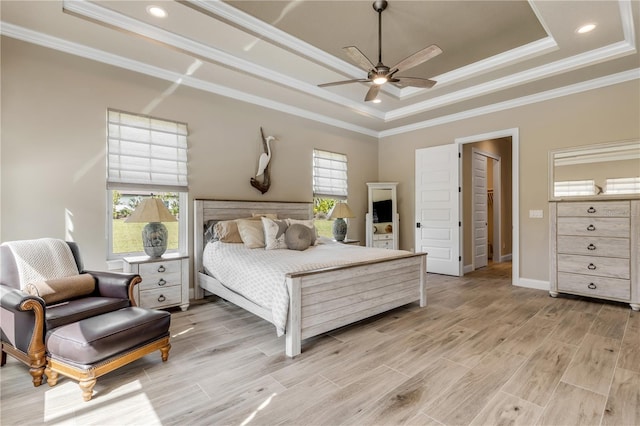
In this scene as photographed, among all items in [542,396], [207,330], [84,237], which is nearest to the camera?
[542,396]

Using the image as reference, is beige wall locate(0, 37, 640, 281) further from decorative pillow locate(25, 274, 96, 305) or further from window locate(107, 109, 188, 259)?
decorative pillow locate(25, 274, 96, 305)

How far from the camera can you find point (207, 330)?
10.0 ft

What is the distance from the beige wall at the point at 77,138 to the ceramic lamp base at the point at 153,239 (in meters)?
0.46

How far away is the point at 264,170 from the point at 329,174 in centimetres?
147

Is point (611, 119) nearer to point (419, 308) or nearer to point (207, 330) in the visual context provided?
point (419, 308)

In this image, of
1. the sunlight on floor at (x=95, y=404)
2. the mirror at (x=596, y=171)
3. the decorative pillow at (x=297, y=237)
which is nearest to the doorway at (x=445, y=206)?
the mirror at (x=596, y=171)

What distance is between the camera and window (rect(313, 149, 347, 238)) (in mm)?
5582

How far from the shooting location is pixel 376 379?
7.09 feet

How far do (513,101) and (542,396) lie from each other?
434cm

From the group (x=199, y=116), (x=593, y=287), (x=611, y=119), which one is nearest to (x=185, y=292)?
(x=199, y=116)

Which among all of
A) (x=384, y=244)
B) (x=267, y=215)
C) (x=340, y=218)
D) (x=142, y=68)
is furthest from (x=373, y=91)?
(x=384, y=244)

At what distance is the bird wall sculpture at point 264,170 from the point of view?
4.65 meters

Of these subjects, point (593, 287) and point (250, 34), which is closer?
point (250, 34)

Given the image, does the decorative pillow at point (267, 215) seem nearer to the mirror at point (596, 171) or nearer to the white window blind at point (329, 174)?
the white window blind at point (329, 174)
